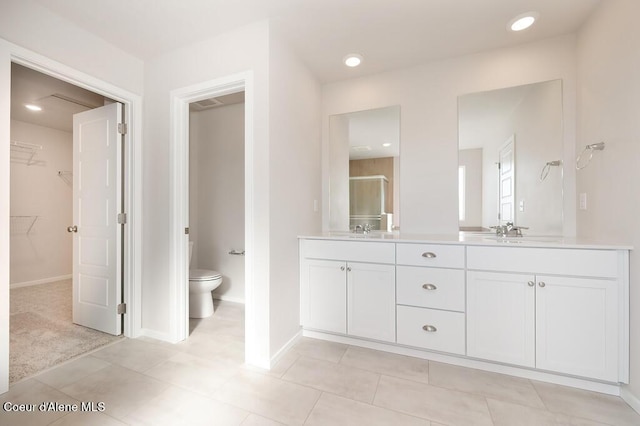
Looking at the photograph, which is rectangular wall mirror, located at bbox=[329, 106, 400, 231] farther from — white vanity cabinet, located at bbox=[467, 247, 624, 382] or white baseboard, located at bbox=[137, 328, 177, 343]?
white baseboard, located at bbox=[137, 328, 177, 343]

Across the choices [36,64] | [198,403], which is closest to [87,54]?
[36,64]

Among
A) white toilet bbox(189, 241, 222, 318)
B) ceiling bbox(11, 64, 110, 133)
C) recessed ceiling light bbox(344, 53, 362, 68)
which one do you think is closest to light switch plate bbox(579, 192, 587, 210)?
recessed ceiling light bbox(344, 53, 362, 68)

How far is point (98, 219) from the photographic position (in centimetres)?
246

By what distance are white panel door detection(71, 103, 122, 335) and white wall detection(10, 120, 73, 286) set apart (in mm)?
2395

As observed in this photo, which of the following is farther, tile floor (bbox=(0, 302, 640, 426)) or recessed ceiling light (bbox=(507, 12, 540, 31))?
recessed ceiling light (bbox=(507, 12, 540, 31))

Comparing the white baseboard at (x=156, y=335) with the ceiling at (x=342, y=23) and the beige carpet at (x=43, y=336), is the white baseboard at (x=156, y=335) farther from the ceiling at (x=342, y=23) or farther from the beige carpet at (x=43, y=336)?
the ceiling at (x=342, y=23)

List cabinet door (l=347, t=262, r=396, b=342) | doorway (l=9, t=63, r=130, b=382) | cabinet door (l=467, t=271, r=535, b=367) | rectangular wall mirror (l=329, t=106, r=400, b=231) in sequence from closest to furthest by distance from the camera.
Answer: cabinet door (l=467, t=271, r=535, b=367) → cabinet door (l=347, t=262, r=396, b=342) → doorway (l=9, t=63, r=130, b=382) → rectangular wall mirror (l=329, t=106, r=400, b=231)

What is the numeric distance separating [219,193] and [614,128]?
349 cm

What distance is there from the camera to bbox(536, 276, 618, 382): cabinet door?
159 cm

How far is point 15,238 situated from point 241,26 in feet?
15.1

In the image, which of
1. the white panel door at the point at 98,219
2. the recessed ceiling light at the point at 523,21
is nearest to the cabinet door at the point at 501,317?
the recessed ceiling light at the point at 523,21

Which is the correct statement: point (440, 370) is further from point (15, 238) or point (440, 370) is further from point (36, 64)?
point (15, 238)

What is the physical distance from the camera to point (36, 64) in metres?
1.77

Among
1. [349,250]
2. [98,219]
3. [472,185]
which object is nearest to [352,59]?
[472,185]
